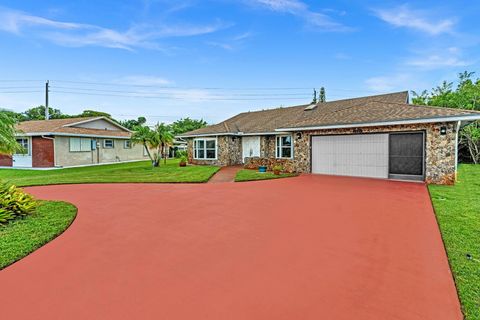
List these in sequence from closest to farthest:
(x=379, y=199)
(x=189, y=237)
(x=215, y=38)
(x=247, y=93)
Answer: (x=189, y=237) < (x=379, y=199) < (x=215, y=38) < (x=247, y=93)

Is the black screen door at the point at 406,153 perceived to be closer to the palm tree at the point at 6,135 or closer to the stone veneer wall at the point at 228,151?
the stone veneer wall at the point at 228,151

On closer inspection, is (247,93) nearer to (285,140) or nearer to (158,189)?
(285,140)

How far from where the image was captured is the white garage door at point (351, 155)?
12.7 meters

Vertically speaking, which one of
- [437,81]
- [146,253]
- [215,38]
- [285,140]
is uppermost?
[215,38]

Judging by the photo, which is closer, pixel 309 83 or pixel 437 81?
pixel 437 81

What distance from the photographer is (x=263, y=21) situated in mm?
16672

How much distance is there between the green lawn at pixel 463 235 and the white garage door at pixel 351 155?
9.96ft

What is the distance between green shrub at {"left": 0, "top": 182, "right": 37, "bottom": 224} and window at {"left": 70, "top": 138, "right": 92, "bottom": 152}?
53.4 feet

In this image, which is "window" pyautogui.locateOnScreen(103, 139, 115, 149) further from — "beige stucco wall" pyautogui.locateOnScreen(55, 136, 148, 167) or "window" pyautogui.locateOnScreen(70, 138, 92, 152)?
"window" pyautogui.locateOnScreen(70, 138, 92, 152)

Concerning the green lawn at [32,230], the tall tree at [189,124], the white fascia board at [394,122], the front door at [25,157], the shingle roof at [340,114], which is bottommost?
the green lawn at [32,230]

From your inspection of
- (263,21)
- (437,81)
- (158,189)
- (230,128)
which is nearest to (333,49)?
(263,21)

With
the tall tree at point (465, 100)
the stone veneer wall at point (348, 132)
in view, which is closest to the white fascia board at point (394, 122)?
the stone veneer wall at point (348, 132)

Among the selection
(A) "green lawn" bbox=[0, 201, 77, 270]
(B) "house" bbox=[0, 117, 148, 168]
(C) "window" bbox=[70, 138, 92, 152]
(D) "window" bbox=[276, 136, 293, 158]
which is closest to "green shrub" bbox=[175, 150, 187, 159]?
(B) "house" bbox=[0, 117, 148, 168]

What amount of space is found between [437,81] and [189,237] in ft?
98.8
